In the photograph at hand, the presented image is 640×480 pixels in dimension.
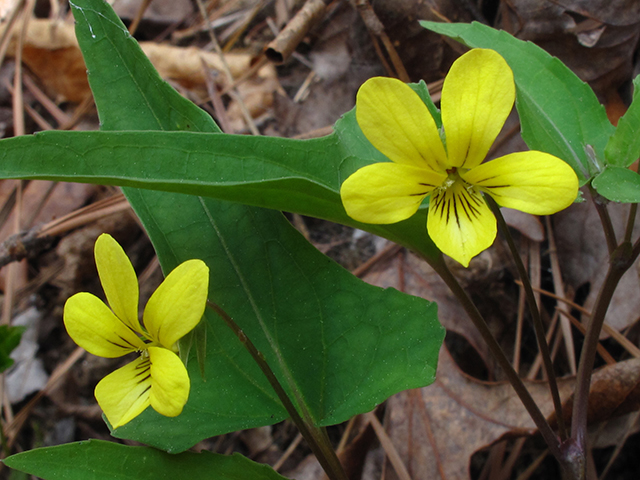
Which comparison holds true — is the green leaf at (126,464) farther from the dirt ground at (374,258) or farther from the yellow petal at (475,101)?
the yellow petal at (475,101)

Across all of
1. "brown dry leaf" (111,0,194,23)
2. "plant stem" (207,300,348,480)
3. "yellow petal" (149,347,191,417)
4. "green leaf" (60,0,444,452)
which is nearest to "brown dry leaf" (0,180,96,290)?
"brown dry leaf" (111,0,194,23)

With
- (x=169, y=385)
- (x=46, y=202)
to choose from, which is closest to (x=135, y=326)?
(x=169, y=385)

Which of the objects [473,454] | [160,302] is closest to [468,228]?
[160,302]

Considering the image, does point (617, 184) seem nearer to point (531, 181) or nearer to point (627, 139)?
point (627, 139)

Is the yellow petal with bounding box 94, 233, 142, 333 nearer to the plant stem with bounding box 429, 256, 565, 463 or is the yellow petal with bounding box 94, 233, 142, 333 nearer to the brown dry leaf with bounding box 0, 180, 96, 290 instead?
the plant stem with bounding box 429, 256, 565, 463

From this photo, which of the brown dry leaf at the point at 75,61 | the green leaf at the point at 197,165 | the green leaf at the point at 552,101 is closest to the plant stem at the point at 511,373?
the green leaf at the point at 197,165

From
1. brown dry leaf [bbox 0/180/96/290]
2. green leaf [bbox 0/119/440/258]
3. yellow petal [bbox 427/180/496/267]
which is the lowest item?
brown dry leaf [bbox 0/180/96/290]
